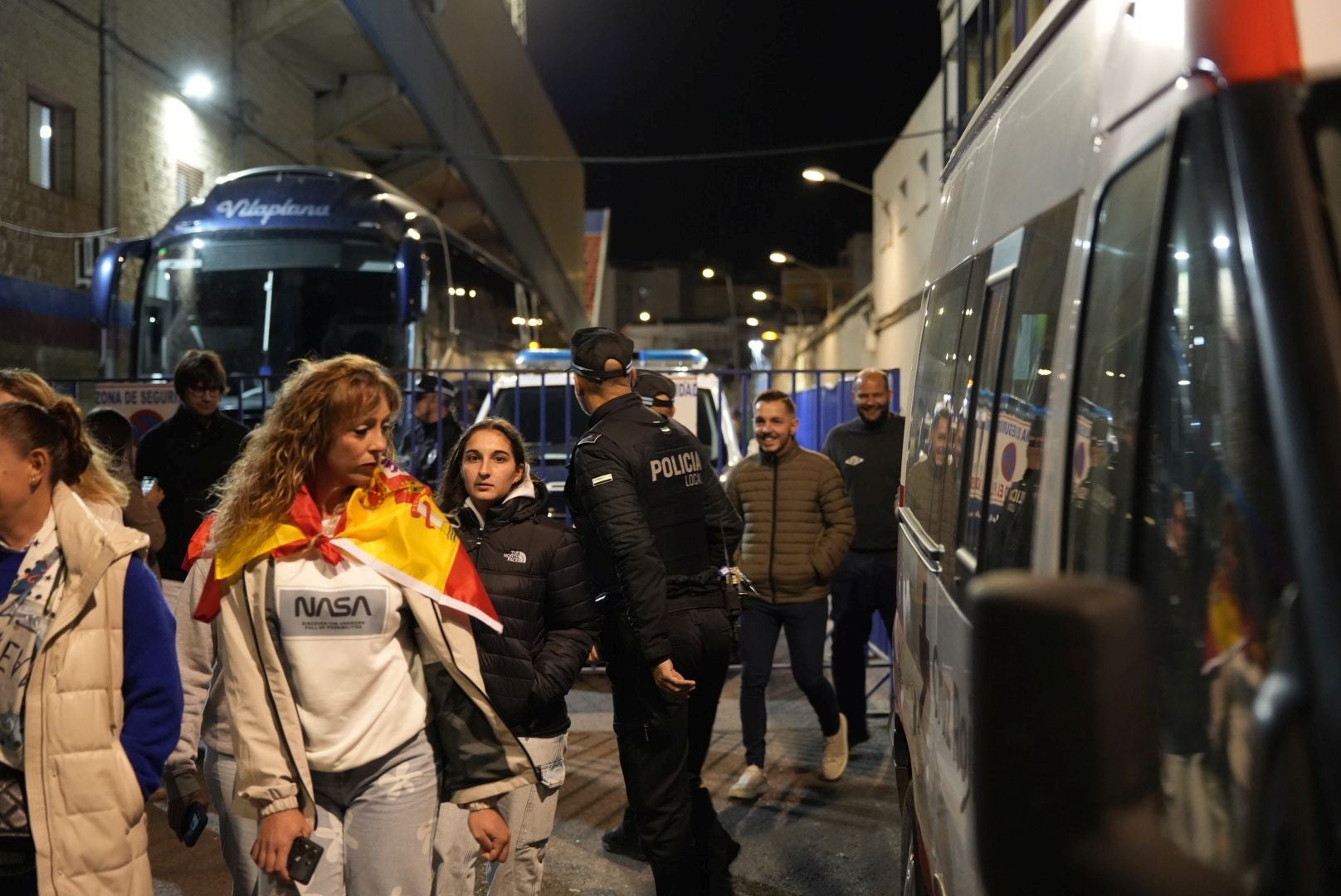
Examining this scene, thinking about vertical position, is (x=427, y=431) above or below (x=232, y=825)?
above

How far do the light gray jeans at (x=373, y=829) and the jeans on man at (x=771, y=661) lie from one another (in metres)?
3.99

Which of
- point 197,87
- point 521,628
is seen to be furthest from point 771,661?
point 197,87

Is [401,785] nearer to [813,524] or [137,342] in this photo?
[813,524]

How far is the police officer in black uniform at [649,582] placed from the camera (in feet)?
15.2

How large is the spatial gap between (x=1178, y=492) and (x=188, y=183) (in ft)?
65.9

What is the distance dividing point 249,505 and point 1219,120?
7.90 feet

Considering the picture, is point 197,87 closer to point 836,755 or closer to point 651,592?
point 836,755

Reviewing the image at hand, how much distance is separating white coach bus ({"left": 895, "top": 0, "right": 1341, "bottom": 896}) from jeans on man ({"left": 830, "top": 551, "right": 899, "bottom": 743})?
543cm

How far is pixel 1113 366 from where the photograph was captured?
1978 millimetres

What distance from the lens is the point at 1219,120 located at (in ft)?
5.06

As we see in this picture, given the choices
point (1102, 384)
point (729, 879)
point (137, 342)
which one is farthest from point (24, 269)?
point (1102, 384)

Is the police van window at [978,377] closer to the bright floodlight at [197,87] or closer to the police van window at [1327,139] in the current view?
the police van window at [1327,139]

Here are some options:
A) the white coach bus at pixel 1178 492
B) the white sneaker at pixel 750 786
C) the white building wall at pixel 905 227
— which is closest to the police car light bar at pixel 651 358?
the white sneaker at pixel 750 786

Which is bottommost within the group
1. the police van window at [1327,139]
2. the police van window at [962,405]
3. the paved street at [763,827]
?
the paved street at [763,827]
